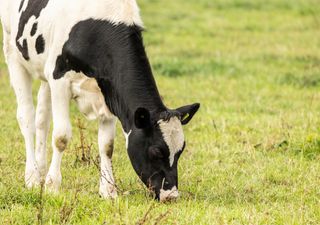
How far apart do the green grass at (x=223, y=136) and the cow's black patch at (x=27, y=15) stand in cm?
124

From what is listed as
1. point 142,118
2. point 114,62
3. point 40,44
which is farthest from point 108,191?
point 40,44

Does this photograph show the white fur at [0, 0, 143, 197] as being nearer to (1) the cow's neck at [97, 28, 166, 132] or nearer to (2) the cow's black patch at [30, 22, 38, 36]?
(2) the cow's black patch at [30, 22, 38, 36]

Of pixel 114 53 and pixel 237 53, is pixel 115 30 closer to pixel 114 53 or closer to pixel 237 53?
pixel 114 53

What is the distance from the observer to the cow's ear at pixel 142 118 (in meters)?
6.95

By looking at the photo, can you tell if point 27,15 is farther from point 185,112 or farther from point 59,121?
point 185,112

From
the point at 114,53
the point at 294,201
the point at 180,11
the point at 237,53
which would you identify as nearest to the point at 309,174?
the point at 294,201

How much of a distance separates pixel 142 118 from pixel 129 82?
44cm

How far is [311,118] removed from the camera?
11.2m

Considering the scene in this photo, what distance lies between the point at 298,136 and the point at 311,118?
3.79 ft

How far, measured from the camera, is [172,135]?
7004 millimetres

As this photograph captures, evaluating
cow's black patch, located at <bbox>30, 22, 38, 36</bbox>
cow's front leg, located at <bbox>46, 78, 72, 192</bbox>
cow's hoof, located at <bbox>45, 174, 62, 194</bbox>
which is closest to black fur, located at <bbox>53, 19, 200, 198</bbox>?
cow's front leg, located at <bbox>46, 78, 72, 192</bbox>

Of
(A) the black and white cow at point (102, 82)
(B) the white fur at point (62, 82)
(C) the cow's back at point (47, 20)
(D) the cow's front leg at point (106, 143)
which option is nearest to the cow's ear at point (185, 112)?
(A) the black and white cow at point (102, 82)

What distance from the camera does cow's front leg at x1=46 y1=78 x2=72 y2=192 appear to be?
25.3 ft

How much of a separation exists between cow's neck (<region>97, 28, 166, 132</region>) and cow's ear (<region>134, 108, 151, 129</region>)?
0.10 meters
